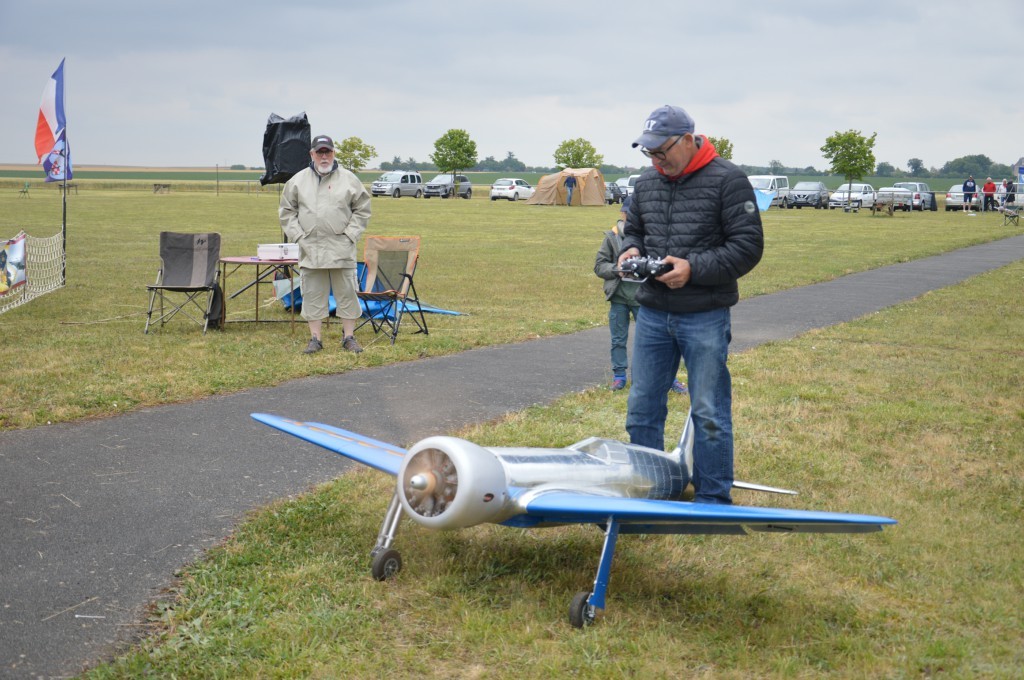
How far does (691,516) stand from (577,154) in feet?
277

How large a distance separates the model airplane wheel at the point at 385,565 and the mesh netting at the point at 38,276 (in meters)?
8.76

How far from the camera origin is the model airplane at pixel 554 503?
3.31 m

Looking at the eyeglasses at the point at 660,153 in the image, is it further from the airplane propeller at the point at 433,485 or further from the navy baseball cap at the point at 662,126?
the airplane propeller at the point at 433,485

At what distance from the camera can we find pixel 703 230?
4145 mm

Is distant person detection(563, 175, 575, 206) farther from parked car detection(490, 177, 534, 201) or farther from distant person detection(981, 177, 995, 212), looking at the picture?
distant person detection(981, 177, 995, 212)

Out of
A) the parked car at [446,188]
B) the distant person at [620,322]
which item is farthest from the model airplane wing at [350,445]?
the parked car at [446,188]

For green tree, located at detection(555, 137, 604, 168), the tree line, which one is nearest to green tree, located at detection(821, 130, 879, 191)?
the tree line

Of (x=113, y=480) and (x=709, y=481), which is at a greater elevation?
(x=709, y=481)

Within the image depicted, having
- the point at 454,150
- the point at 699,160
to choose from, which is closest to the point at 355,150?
the point at 454,150

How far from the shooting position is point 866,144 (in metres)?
49.2

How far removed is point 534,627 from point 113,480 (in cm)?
273

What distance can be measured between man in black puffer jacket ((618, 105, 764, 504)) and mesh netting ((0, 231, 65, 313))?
29.7 ft

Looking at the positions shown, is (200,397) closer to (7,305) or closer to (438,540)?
(438,540)

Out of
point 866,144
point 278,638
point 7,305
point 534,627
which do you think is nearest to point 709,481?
point 534,627
